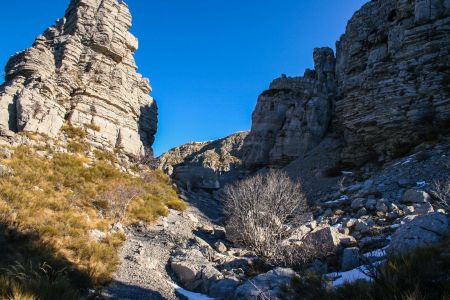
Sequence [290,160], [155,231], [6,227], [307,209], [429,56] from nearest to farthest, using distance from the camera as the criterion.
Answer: [6,227], [155,231], [307,209], [429,56], [290,160]

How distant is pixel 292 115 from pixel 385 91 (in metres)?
13.7

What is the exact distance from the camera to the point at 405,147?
23.9 m

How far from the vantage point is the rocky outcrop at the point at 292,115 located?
1427 inches

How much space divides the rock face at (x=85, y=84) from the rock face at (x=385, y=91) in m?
17.5

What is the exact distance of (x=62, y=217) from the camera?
11.3 metres

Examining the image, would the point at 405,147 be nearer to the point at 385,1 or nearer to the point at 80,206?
the point at 385,1

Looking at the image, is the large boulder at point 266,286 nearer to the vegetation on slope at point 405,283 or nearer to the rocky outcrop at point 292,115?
the vegetation on slope at point 405,283

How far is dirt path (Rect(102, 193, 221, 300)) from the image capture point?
Answer: 8227mm

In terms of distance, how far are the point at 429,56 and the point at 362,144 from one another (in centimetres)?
823

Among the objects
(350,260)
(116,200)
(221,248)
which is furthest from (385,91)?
(116,200)

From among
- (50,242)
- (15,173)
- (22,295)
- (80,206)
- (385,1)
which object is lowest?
(22,295)

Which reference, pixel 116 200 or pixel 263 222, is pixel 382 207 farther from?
pixel 116 200

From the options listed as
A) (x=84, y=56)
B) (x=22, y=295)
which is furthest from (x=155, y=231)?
(x=84, y=56)

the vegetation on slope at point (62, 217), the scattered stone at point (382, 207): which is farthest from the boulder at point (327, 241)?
the vegetation on slope at point (62, 217)
